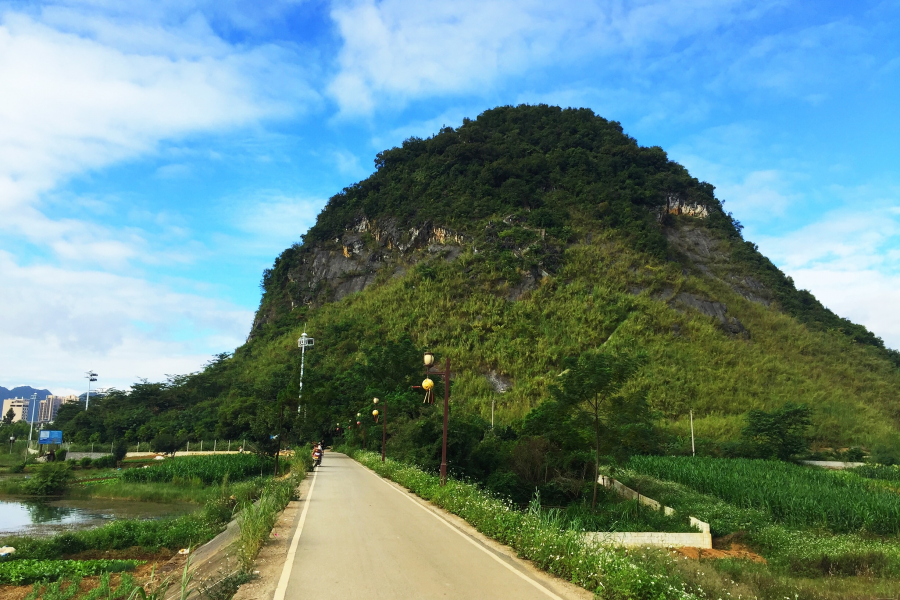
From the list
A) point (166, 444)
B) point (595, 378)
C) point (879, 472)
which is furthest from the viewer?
point (166, 444)

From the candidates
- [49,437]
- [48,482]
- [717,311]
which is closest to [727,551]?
[48,482]

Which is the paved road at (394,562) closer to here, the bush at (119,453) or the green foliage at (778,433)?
the green foliage at (778,433)

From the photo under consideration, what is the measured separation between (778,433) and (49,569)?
45085 millimetres

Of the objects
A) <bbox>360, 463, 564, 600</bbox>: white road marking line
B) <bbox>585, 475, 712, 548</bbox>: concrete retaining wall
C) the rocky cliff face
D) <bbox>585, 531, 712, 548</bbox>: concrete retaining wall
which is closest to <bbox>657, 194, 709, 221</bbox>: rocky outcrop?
the rocky cliff face

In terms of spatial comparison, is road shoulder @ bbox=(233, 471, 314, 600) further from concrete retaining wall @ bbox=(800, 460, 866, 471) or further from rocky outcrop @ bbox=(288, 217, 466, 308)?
rocky outcrop @ bbox=(288, 217, 466, 308)

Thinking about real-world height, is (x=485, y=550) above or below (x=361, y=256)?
below

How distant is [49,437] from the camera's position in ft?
191

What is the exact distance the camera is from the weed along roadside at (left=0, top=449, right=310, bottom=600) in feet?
27.9

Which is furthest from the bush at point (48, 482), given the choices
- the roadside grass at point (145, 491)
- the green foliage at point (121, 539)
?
the green foliage at point (121, 539)

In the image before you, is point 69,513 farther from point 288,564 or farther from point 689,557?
point 689,557

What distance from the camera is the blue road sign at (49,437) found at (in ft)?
190

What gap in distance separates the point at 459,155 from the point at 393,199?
576 inches

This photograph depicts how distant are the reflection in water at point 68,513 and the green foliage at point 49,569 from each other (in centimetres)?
750

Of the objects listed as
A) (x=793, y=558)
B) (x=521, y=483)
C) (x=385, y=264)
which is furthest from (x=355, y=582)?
(x=385, y=264)
